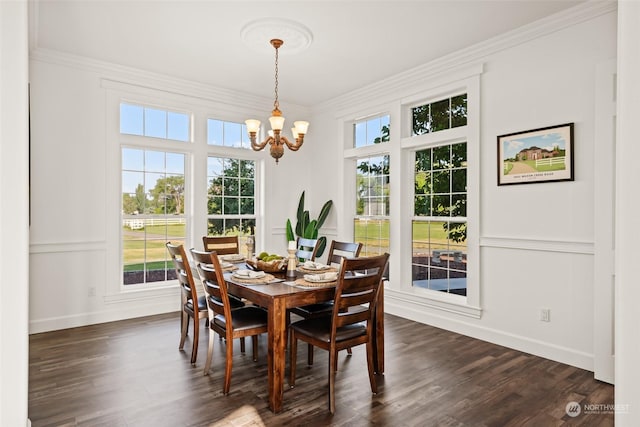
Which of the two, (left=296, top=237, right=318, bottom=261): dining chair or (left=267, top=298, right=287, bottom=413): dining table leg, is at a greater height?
(left=296, top=237, right=318, bottom=261): dining chair

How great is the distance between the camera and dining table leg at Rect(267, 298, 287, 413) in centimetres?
245

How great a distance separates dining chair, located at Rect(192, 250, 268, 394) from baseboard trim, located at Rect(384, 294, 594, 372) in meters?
2.22

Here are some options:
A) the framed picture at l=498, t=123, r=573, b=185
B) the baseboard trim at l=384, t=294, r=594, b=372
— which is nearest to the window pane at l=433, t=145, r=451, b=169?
the framed picture at l=498, t=123, r=573, b=185

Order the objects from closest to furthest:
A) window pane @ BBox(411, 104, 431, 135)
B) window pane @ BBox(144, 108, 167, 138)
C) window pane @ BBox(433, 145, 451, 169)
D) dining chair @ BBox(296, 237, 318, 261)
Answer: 1. dining chair @ BBox(296, 237, 318, 261)
2. window pane @ BBox(433, 145, 451, 169)
3. window pane @ BBox(411, 104, 431, 135)
4. window pane @ BBox(144, 108, 167, 138)

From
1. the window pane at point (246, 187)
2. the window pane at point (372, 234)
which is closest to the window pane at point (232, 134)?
Result: the window pane at point (246, 187)

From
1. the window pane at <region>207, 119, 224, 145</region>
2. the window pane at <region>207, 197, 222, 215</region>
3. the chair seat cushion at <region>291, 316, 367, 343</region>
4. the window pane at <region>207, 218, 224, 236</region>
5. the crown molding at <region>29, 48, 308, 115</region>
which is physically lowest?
the chair seat cushion at <region>291, 316, 367, 343</region>

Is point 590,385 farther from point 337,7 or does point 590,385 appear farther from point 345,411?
point 337,7

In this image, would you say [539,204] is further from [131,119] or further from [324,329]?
[131,119]

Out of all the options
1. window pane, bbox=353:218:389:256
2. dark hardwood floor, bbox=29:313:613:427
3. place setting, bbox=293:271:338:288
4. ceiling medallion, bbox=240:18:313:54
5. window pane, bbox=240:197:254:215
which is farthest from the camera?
window pane, bbox=240:197:254:215

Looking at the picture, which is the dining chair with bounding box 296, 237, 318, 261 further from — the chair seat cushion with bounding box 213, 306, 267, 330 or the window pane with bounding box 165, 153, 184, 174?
the window pane with bounding box 165, 153, 184, 174

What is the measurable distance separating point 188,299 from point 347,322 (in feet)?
5.35

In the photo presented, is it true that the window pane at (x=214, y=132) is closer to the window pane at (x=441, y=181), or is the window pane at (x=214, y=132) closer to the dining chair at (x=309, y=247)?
the dining chair at (x=309, y=247)

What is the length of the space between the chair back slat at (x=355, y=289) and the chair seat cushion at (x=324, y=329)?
58mm
